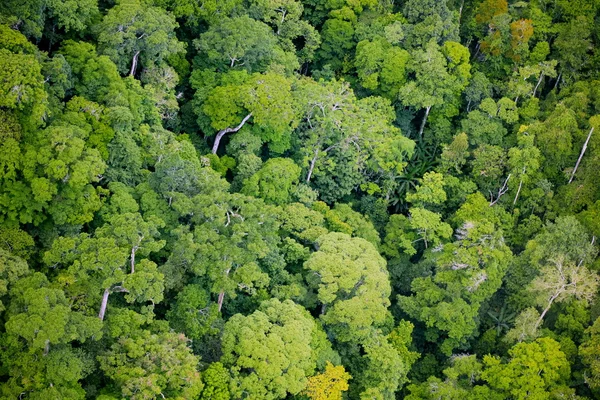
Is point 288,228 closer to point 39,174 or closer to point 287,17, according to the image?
point 39,174

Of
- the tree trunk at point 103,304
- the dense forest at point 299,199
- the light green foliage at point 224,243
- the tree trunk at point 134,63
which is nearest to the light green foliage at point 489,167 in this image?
the dense forest at point 299,199

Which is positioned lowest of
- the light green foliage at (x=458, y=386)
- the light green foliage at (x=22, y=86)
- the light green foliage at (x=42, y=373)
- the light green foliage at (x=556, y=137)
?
the light green foliage at (x=458, y=386)

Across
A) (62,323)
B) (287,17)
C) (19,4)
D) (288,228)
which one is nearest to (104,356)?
(62,323)

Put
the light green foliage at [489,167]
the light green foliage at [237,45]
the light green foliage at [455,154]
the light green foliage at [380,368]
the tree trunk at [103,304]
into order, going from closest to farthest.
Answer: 1. the tree trunk at [103,304]
2. the light green foliage at [380,368]
3. the light green foliage at [237,45]
4. the light green foliage at [489,167]
5. the light green foliage at [455,154]

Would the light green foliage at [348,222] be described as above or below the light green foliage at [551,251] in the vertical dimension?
below

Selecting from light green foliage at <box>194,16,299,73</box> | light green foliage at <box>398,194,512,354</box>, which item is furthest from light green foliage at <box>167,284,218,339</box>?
light green foliage at <box>194,16,299,73</box>

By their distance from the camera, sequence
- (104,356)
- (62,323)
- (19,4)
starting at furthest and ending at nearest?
1. (19,4)
2. (104,356)
3. (62,323)

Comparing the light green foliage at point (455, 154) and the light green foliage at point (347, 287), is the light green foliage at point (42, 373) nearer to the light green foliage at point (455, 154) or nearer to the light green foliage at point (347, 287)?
the light green foliage at point (347, 287)

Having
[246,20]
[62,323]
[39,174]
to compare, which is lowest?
[62,323]

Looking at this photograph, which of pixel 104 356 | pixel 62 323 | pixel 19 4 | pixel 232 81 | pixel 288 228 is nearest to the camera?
pixel 62 323
